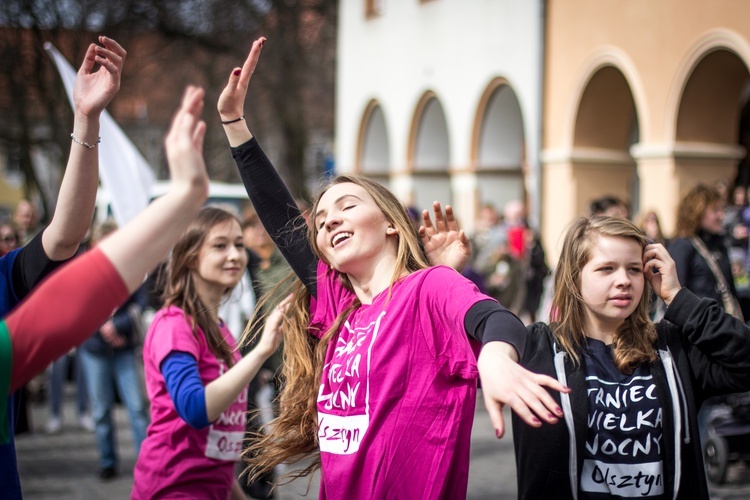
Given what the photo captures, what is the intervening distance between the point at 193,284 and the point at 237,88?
1025mm

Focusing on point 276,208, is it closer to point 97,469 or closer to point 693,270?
point 693,270

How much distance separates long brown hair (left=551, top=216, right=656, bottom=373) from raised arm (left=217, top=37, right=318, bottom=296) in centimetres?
80

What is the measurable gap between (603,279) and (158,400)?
1617mm

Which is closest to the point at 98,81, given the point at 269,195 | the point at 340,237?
the point at 269,195

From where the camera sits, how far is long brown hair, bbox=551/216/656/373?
2.94 m

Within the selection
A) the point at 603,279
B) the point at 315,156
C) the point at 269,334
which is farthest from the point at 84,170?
the point at 315,156

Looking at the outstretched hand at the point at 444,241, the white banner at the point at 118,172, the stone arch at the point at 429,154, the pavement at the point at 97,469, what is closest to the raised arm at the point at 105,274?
the outstretched hand at the point at 444,241

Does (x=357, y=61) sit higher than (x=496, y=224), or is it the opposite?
(x=357, y=61)

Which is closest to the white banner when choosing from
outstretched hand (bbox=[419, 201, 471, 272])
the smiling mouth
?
outstretched hand (bbox=[419, 201, 471, 272])

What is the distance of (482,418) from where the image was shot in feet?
31.3

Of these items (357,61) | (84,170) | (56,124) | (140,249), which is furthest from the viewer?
(56,124)

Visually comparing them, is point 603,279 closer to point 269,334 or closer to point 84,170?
point 269,334

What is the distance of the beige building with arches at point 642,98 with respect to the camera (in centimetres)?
1166

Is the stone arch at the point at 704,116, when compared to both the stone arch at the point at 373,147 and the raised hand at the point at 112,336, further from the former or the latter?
the stone arch at the point at 373,147
